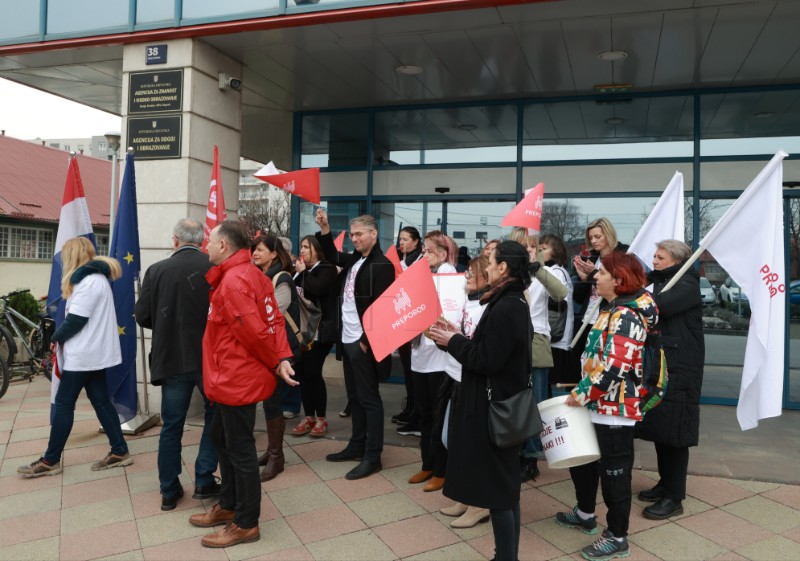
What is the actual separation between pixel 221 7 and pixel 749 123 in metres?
6.54

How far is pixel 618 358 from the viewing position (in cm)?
354

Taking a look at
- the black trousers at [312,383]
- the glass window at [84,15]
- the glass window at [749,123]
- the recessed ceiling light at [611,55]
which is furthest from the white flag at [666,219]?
the glass window at [84,15]

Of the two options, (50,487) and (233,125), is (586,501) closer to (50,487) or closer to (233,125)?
(50,487)

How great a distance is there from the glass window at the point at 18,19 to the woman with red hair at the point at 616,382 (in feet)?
23.6

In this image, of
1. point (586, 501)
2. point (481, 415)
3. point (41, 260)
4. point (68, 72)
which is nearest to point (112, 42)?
point (68, 72)

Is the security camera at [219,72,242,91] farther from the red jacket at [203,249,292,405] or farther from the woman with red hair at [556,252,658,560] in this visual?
the woman with red hair at [556,252,658,560]

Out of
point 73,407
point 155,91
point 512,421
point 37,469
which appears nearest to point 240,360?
point 512,421

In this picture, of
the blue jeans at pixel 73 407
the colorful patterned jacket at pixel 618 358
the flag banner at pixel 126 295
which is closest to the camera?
the colorful patterned jacket at pixel 618 358

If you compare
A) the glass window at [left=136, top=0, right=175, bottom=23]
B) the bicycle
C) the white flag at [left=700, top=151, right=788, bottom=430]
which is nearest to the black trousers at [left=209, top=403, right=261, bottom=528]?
the white flag at [left=700, top=151, right=788, bottom=430]

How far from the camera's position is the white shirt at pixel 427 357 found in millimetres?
4789

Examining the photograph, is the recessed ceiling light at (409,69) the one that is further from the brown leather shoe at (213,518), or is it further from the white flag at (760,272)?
the brown leather shoe at (213,518)

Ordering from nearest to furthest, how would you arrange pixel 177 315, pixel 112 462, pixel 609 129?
pixel 177 315, pixel 112 462, pixel 609 129

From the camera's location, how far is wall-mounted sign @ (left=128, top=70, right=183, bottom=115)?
694cm

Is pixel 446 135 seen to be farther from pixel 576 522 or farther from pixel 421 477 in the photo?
pixel 576 522
